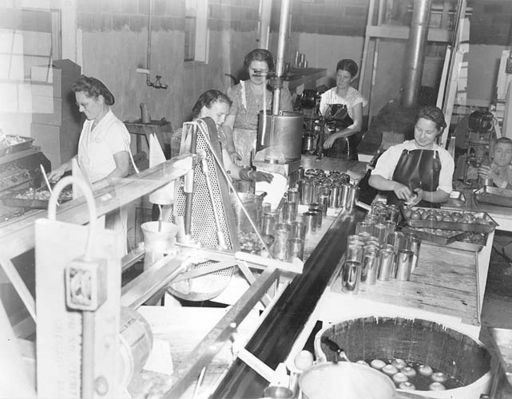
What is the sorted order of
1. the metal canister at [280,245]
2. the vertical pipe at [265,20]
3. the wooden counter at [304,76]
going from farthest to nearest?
the vertical pipe at [265,20] → the wooden counter at [304,76] → the metal canister at [280,245]

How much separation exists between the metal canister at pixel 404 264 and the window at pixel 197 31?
18.8 ft

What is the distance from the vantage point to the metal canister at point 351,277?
2697 mm

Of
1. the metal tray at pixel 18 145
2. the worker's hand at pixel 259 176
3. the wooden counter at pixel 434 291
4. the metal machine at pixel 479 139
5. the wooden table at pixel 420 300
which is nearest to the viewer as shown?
the wooden table at pixel 420 300

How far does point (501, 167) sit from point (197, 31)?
4.56 metres

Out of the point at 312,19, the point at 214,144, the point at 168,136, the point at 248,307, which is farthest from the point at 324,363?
the point at 312,19

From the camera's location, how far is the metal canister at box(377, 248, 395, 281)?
2888 millimetres

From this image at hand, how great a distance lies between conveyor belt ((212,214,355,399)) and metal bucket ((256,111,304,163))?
61 cm

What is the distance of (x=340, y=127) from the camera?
6.38 m

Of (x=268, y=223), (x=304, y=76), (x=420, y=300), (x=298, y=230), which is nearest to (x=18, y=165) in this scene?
(x=268, y=223)

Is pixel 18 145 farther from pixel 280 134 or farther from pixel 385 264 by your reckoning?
pixel 385 264

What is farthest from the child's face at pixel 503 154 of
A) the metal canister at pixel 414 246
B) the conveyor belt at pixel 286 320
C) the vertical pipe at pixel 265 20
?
the vertical pipe at pixel 265 20

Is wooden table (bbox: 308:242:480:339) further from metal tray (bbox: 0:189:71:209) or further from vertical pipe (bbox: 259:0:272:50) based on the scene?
vertical pipe (bbox: 259:0:272:50)

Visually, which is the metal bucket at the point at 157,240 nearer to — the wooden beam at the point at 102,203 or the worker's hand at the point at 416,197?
the wooden beam at the point at 102,203

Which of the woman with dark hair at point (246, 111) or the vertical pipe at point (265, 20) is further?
the vertical pipe at point (265, 20)
